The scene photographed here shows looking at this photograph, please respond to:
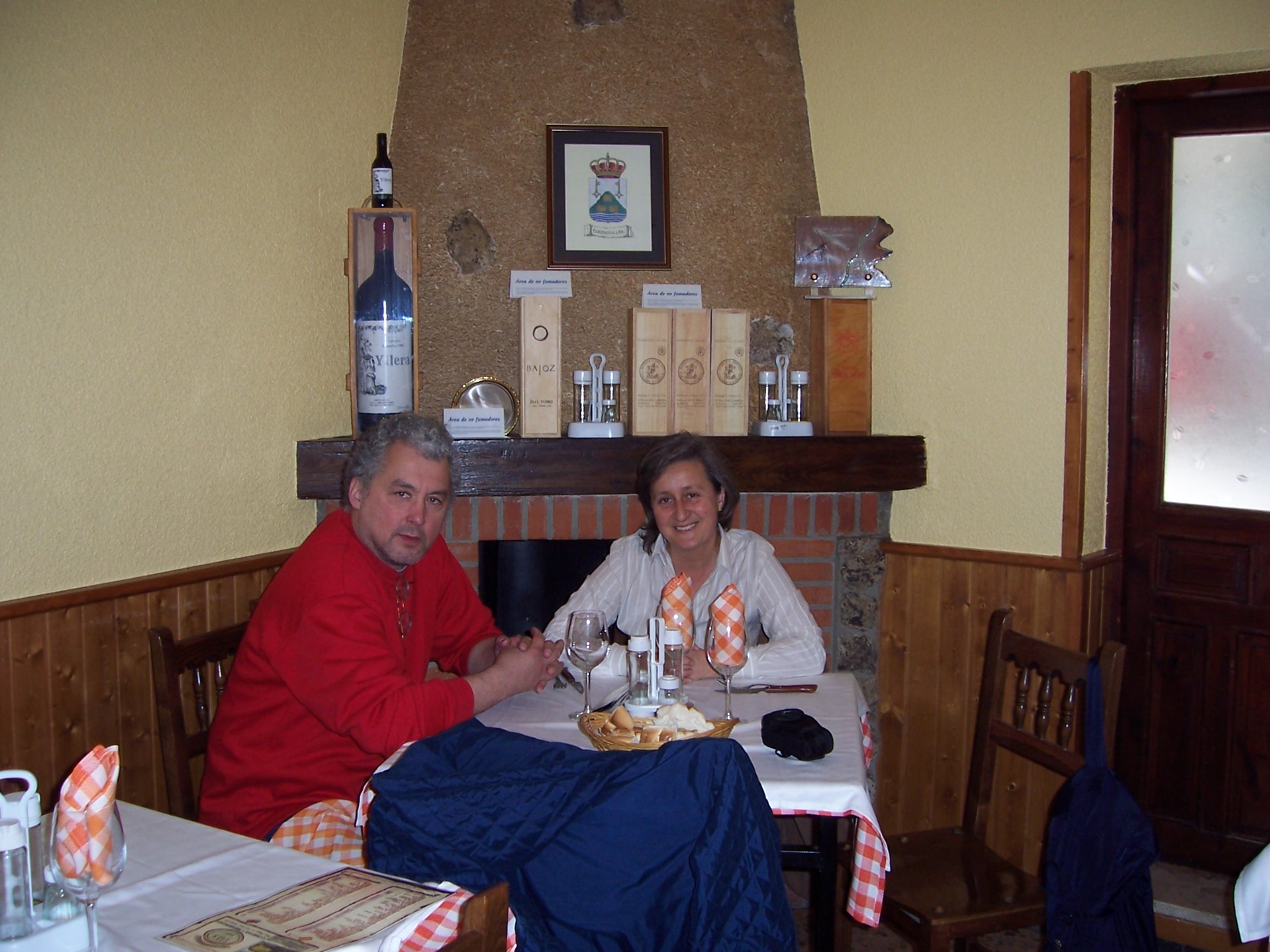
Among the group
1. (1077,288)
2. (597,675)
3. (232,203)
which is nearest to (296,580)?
(597,675)

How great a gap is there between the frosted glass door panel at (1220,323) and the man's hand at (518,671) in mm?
1828

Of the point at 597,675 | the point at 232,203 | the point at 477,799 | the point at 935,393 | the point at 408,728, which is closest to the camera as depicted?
the point at 477,799

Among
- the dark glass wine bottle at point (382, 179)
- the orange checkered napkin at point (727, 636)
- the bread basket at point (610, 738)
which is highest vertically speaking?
the dark glass wine bottle at point (382, 179)

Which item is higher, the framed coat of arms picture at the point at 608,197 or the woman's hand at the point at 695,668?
the framed coat of arms picture at the point at 608,197

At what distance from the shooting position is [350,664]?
172 centimetres

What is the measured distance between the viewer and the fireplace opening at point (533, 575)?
119 inches

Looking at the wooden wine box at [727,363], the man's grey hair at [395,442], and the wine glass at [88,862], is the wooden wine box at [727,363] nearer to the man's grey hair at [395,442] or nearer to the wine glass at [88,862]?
the man's grey hair at [395,442]

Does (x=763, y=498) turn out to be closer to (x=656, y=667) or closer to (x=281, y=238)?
(x=656, y=667)

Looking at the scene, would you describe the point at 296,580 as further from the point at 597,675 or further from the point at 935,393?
the point at 935,393

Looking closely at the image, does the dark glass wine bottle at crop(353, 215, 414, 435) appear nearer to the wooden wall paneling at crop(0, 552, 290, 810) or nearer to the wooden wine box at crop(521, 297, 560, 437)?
the wooden wine box at crop(521, 297, 560, 437)

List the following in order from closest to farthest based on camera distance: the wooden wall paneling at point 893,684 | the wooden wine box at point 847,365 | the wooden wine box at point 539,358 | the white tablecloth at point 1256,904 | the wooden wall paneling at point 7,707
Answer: the white tablecloth at point 1256,904 < the wooden wall paneling at point 7,707 < the wooden wine box at point 539,358 < the wooden wine box at point 847,365 < the wooden wall paneling at point 893,684

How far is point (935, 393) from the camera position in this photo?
9.47 ft

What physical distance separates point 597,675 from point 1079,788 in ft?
3.09

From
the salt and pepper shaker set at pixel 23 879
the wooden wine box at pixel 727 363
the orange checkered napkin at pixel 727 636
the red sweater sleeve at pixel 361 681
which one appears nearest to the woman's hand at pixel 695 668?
the orange checkered napkin at pixel 727 636
